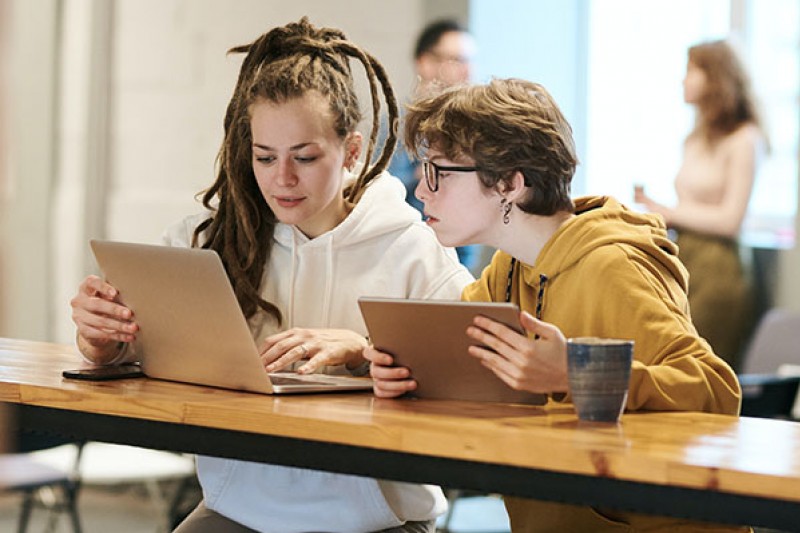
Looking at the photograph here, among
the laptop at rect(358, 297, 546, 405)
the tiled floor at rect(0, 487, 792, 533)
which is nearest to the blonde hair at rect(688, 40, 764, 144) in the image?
the tiled floor at rect(0, 487, 792, 533)

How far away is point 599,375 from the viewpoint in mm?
1335

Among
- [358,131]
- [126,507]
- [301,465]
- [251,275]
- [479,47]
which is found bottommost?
[126,507]

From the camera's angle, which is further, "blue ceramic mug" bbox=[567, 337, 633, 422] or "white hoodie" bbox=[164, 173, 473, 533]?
"white hoodie" bbox=[164, 173, 473, 533]

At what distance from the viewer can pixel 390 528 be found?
5.87 feet

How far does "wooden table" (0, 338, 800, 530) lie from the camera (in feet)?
3.64

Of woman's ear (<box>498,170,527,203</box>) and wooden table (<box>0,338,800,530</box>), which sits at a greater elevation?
woman's ear (<box>498,170,527,203</box>)

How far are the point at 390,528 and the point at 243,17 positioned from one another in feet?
10.6

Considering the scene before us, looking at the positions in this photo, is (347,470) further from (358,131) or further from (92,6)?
(92,6)

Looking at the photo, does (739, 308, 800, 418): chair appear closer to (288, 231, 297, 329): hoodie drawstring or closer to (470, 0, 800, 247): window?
(470, 0, 800, 247): window

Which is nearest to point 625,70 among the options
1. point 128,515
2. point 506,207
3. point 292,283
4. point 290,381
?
point 128,515

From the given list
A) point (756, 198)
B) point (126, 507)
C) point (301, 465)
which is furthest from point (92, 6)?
point (301, 465)

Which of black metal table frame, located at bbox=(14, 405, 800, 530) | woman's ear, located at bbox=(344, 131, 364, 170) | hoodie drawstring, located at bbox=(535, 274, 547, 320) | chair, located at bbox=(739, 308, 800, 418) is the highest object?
woman's ear, located at bbox=(344, 131, 364, 170)

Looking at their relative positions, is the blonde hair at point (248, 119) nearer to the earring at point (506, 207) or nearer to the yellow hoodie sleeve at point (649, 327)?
the earring at point (506, 207)

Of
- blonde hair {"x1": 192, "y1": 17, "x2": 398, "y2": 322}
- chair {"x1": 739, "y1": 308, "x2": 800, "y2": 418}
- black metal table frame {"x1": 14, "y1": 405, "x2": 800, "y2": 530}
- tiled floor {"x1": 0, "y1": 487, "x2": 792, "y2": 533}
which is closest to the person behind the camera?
black metal table frame {"x1": 14, "y1": 405, "x2": 800, "y2": 530}
